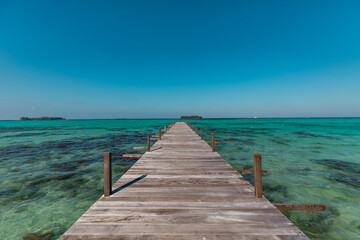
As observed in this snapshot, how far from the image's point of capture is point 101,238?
258 cm

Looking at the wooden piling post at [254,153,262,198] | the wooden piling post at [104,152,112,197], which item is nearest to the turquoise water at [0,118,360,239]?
the wooden piling post at [104,152,112,197]

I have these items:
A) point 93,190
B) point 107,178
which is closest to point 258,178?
point 107,178

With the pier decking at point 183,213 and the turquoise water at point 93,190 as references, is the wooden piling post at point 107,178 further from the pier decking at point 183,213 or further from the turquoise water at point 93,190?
the turquoise water at point 93,190

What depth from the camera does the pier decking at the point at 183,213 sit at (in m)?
2.68

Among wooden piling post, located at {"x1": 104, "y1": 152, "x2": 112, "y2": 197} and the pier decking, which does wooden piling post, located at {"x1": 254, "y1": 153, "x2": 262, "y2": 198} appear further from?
wooden piling post, located at {"x1": 104, "y1": 152, "x2": 112, "y2": 197}

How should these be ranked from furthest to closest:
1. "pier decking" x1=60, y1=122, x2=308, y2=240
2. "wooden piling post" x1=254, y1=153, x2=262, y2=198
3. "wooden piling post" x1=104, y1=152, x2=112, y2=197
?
"wooden piling post" x1=104, y1=152, x2=112, y2=197 < "wooden piling post" x1=254, y1=153, x2=262, y2=198 < "pier decking" x1=60, y1=122, x2=308, y2=240

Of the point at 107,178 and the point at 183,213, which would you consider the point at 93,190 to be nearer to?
the point at 107,178

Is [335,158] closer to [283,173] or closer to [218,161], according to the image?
[283,173]

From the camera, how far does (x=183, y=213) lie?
3217mm

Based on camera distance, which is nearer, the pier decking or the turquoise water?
the pier decking

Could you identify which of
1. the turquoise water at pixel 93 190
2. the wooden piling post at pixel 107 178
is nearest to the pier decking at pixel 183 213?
the wooden piling post at pixel 107 178

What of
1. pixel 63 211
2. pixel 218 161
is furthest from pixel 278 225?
pixel 63 211

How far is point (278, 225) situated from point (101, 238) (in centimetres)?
326

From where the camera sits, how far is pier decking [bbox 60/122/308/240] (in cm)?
268
